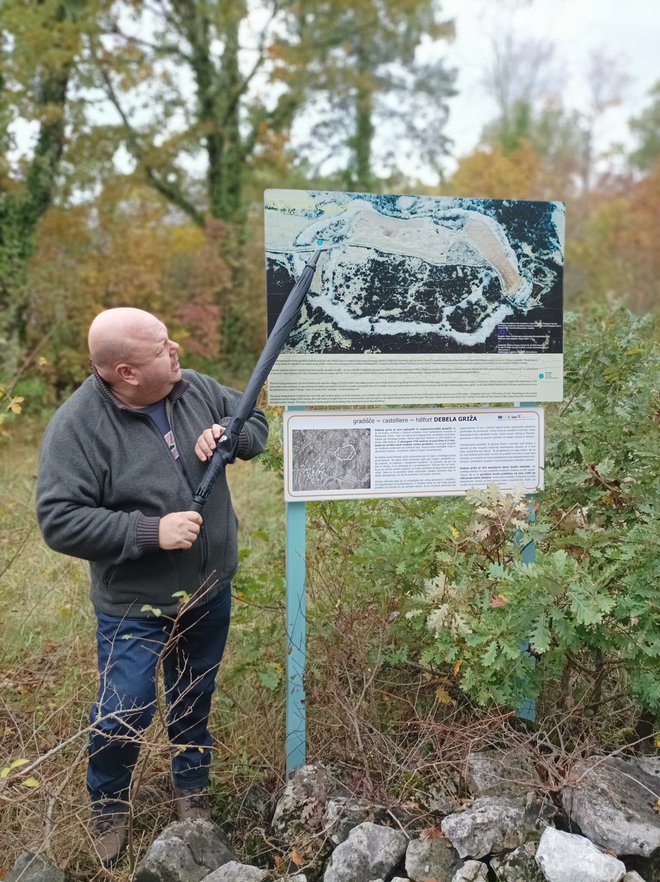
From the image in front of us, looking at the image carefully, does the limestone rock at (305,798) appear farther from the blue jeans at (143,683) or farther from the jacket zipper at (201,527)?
the jacket zipper at (201,527)

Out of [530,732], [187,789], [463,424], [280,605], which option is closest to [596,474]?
[463,424]

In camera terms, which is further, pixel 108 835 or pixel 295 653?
pixel 295 653

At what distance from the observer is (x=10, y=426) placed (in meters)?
11.3

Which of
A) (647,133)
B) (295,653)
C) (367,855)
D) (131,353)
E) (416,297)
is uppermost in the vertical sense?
(647,133)

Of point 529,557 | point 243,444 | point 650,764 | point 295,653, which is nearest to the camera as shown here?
point 650,764

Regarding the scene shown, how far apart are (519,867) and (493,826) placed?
0.14 metres

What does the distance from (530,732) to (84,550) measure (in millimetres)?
1875

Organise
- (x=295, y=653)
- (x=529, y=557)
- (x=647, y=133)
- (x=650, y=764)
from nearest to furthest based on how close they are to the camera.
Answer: (x=650, y=764) < (x=295, y=653) < (x=529, y=557) < (x=647, y=133)

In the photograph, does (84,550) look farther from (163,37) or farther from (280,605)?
(163,37)

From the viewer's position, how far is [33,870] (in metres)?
2.63

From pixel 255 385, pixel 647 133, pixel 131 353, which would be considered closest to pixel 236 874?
pixel 255 385

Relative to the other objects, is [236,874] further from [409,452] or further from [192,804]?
[409,452]

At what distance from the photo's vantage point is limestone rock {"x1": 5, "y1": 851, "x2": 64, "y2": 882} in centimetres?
257

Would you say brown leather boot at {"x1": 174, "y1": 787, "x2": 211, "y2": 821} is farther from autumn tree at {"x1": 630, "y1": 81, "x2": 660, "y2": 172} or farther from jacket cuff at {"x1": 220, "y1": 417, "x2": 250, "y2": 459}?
autumn tree at {"x1": 630, "y1": 81, "x2": 660, "y2": 172}
